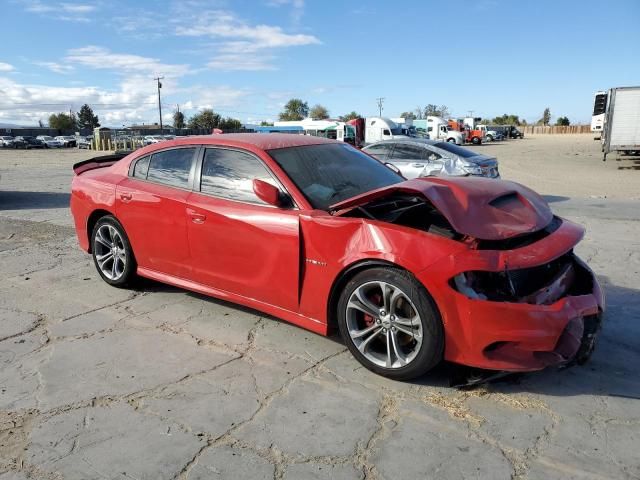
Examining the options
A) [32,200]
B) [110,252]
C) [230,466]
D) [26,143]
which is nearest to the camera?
[230,466]

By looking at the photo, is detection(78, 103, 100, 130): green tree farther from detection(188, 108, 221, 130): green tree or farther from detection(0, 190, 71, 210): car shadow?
detection(0, 190, 71, 210): car shadow

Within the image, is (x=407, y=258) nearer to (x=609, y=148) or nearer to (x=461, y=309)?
(x=461, y=309)

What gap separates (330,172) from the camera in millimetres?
4215

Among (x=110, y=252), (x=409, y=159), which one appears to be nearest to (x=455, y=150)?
(x=409, y=159)

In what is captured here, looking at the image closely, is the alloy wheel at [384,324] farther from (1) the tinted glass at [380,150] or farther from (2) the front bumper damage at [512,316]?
(1) the tinted glass at [380,150]

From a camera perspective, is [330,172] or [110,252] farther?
[110,252]

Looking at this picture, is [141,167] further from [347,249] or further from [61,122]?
[61,122]

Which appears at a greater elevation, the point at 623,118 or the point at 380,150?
the point at 623,118

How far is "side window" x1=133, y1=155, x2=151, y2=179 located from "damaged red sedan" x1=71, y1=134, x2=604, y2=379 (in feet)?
0.05

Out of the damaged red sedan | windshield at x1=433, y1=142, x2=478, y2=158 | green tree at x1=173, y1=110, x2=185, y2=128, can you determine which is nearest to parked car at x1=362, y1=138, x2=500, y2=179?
windshield at x1=433, y1=142, x2=478, y2=158

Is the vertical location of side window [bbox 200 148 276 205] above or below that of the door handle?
above

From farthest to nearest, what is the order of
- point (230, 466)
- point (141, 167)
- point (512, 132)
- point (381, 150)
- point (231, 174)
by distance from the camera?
point (512, 132)
point (381, 150)
point (141, 167)
point (231, 174)
point (230, 466)

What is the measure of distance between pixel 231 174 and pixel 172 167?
0.77 meters

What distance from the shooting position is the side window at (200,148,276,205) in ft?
13.2
